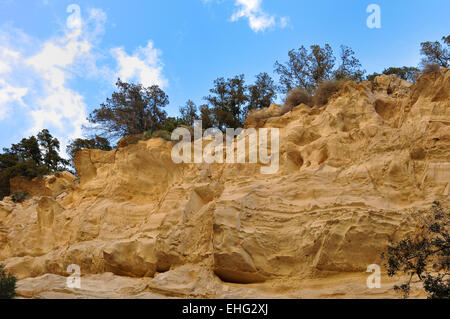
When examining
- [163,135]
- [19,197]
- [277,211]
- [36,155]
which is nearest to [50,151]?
[36,155]

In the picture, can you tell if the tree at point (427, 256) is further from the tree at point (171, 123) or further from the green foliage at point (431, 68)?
the tree at point (171, 123)

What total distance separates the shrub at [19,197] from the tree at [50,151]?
288 inches

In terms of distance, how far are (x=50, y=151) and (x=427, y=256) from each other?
88.4 ft

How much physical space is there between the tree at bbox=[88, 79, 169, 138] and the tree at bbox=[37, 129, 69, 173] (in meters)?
8.32

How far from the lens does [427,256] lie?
7.04m

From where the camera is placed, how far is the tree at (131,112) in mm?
20266

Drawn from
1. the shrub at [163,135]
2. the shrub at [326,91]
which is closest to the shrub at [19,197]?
the shrub at [163,135]

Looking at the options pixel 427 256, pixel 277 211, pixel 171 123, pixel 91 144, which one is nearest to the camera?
pixel 427 256

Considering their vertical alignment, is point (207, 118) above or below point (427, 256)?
above

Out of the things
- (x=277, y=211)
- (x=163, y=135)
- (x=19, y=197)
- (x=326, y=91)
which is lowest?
(x=277, y=211)

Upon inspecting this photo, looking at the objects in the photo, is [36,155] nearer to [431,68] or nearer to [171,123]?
[171,123]
